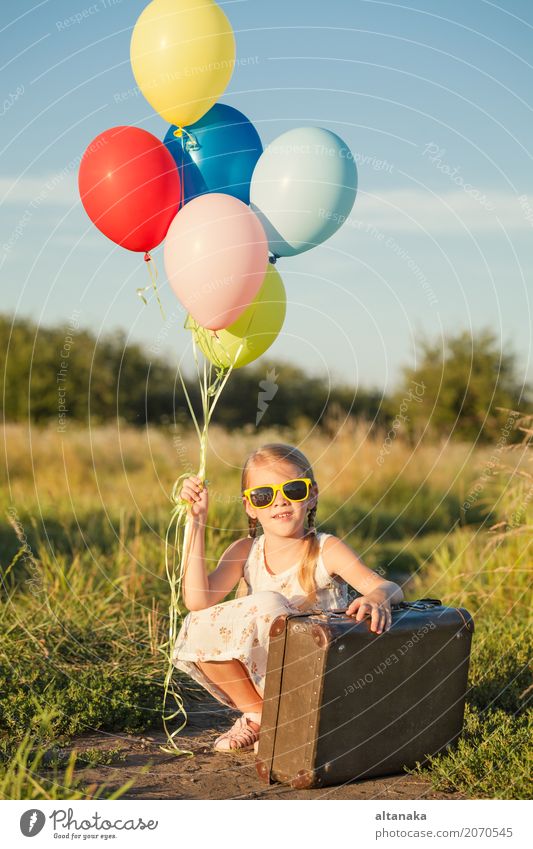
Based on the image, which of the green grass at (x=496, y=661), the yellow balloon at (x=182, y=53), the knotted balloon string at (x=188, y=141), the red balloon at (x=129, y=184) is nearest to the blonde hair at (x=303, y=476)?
the green grass at (x=496, y=661)

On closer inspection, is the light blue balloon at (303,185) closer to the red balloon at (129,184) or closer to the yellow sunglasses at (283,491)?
the red balloon at (129,184)

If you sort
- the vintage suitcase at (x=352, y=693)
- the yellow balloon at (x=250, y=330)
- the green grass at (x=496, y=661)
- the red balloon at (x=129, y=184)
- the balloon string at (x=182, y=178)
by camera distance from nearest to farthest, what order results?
the vintage suitcase at (x=352, y=693)
the green grass at (x=496, y=661)
the red balloon at (x=129, y=184)
the balloon string at (x=182, y=178)
the yellow balloon at (x=250, y=330)

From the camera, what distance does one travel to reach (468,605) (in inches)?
245

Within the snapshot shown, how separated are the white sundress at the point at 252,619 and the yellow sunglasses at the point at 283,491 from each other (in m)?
0.23

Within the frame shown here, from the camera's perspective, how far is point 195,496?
3.88m

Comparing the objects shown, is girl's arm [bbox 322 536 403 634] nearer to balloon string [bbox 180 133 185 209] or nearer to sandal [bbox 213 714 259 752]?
sandal [bbox 213 714 259 752]

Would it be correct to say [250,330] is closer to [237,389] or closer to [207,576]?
[207,576]

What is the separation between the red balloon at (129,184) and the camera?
3.88 m

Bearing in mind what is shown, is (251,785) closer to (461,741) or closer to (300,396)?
(461,741)

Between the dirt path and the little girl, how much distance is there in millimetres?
178

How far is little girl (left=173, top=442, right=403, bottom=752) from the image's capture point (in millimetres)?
3799

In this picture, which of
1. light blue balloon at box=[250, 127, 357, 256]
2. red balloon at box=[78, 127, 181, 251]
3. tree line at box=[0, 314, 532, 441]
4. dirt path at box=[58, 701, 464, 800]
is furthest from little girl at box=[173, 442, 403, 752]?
tree line at box=[0, 314, 532, 441]

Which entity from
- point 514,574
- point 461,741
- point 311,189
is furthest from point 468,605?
point 311,189

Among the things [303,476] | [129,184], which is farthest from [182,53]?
[303,476]
